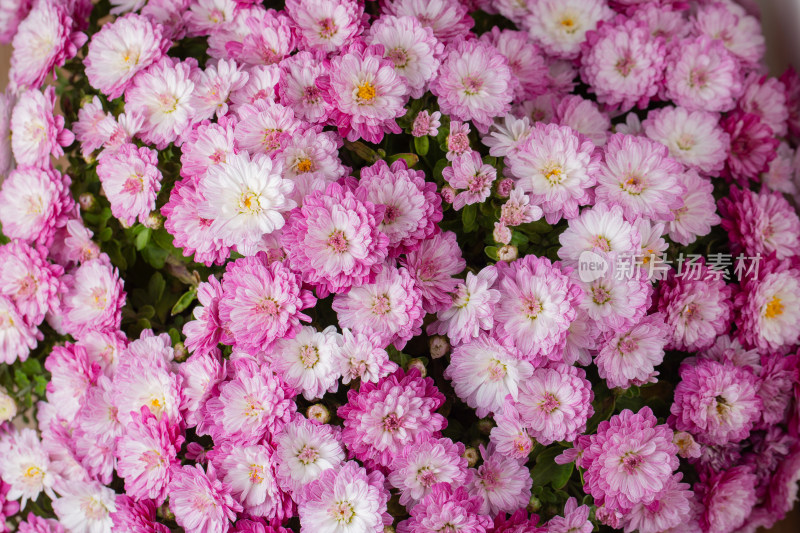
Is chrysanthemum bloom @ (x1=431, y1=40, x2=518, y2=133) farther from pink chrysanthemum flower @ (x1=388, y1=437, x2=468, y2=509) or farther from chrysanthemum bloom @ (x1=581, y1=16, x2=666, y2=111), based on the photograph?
pink chrysanthemum flower @ (x1=388, y1=437, x2=468, y2=509)

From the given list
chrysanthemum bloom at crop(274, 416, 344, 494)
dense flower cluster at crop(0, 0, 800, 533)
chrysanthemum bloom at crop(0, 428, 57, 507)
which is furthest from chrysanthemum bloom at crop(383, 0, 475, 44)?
chrysanthemum bloom at crop(0, 428, 57, 507)

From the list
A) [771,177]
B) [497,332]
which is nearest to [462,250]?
[497,332]

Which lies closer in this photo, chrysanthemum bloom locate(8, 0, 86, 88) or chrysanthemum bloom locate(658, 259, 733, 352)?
chrysanthemum bloom locate(658, 259, 733, 352)

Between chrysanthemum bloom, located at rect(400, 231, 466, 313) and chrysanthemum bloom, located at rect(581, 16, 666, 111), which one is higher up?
chrysanthemum bloom, located at rect(581, 16, 666, 111)

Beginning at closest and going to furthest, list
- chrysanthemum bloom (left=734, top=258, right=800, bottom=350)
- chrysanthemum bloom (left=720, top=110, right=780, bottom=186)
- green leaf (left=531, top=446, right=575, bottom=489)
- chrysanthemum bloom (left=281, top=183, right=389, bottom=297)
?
A: chrysanthemum bloom (left=281, top=183, right=389, bottom=297) → green leaf (left=531, top=446, right=575, bottom=489) → chrysanthemum bloom (left=734, top=258, right=800, bottom=350) → chrysanthemum bloom (left=720, top=110, right=780, bottom=186)

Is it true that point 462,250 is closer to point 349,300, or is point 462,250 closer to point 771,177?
point 349,300

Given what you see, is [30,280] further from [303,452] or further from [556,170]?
[556,170]

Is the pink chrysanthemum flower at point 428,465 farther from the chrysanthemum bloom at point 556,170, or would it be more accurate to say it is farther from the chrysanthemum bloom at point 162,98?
the chrysanthemum bloom at point 162,98
